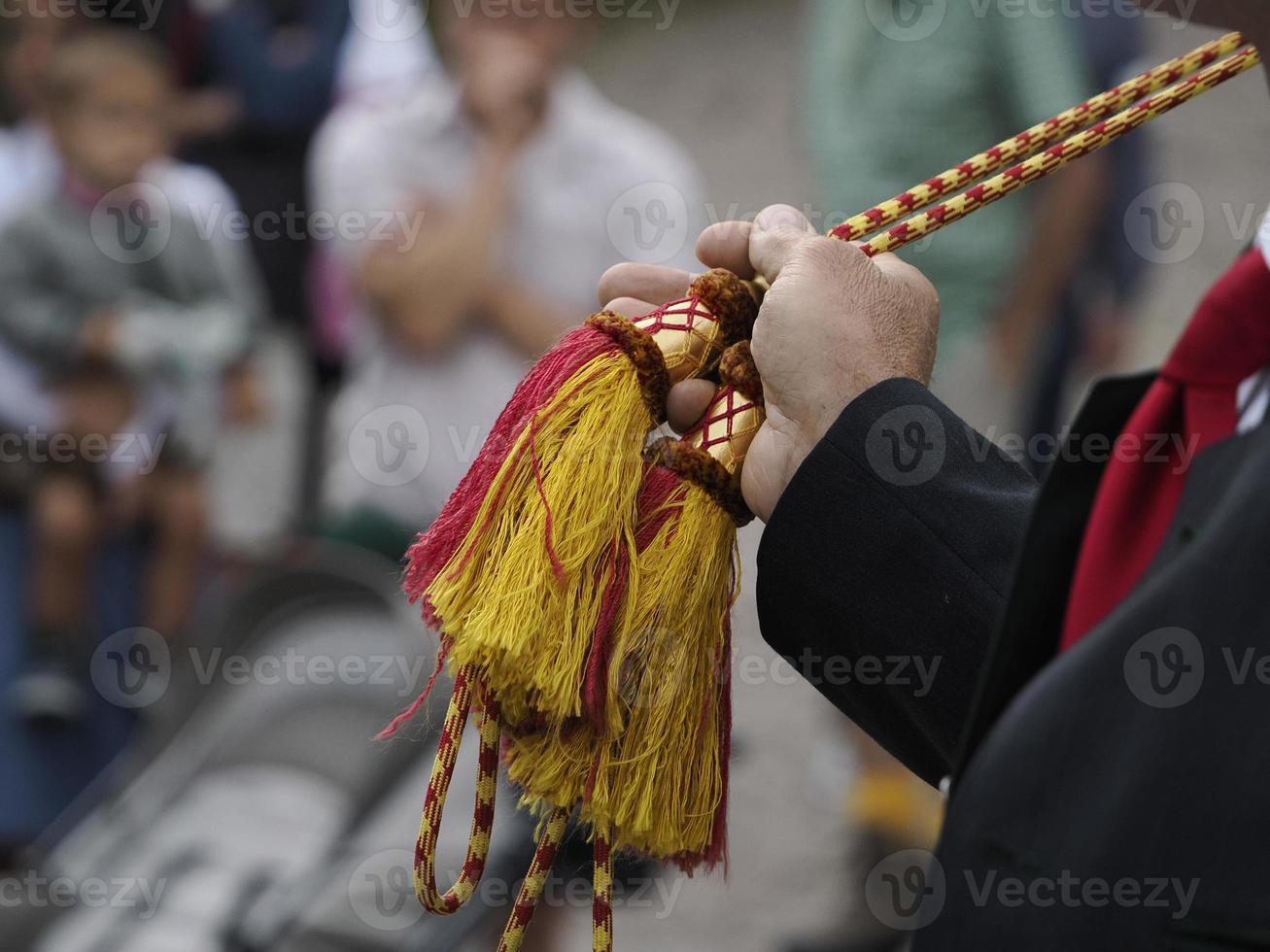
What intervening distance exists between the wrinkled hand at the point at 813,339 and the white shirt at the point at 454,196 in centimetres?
213

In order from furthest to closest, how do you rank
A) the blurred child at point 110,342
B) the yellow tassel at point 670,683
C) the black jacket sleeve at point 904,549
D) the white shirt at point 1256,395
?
the blurred child at point 110,342 → the yellow tassel at point 670,683 → the black jacket sleeve at point 904,549 → the white shirt at point 1256,395

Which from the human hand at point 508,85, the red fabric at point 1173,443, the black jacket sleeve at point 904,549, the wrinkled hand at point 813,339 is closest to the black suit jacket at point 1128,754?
the red fabric at point 1173,443

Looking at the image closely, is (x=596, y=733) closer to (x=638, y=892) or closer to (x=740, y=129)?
(x=638, y=892)

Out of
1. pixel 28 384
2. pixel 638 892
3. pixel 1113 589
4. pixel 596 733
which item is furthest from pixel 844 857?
pixel 1113 589

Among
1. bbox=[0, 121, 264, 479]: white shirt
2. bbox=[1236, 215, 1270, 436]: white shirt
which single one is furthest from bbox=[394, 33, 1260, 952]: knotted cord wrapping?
bbox=[0, 121, 264, 479]: white shirt

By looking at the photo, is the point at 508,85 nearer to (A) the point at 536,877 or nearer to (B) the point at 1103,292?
(B) the point at 1103,292

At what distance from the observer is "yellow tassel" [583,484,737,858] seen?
1068 millimetres

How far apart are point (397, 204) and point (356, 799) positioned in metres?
1.35

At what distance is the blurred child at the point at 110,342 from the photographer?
3451 mm

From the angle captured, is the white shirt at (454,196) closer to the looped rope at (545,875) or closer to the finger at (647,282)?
the finger at (647,282)

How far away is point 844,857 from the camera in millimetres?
3438

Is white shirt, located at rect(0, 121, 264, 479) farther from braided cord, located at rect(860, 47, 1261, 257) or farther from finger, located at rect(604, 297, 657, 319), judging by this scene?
braided cord, located at rect(860, 47, 1261, 257)

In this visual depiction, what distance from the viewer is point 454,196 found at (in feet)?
10.9

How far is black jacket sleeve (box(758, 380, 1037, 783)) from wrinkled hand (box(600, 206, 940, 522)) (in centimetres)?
5
